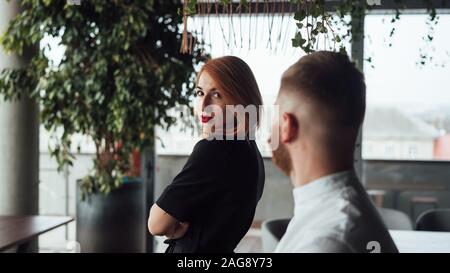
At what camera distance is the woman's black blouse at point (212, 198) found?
5.01 feet

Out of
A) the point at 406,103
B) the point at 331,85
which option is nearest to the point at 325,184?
the point at 331,85

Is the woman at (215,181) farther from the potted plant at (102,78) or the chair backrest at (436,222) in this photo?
the chair backrest at (436,222)

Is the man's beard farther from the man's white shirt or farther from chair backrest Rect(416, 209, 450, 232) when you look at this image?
chair backrest Rect(416, 209, 450, 232)

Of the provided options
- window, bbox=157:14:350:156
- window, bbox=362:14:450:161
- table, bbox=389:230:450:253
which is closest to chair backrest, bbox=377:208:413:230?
table, bbox=389:230:450:253

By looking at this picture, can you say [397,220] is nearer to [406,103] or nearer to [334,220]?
[406,103]

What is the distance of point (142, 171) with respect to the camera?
16.6ft

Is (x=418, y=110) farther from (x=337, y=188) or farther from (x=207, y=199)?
(x=337, y=188)

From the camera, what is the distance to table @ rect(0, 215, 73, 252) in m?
2.72

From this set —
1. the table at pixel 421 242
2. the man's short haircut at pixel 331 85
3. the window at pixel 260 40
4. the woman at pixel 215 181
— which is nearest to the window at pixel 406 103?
the table at pixel 421 242

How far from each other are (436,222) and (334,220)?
10.7 ft

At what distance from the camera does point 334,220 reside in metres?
0.92

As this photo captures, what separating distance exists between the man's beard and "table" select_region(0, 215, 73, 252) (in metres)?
1.91

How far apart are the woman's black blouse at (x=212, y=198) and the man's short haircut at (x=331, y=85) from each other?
60 centimetres

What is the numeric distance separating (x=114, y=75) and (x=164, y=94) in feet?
1.23
